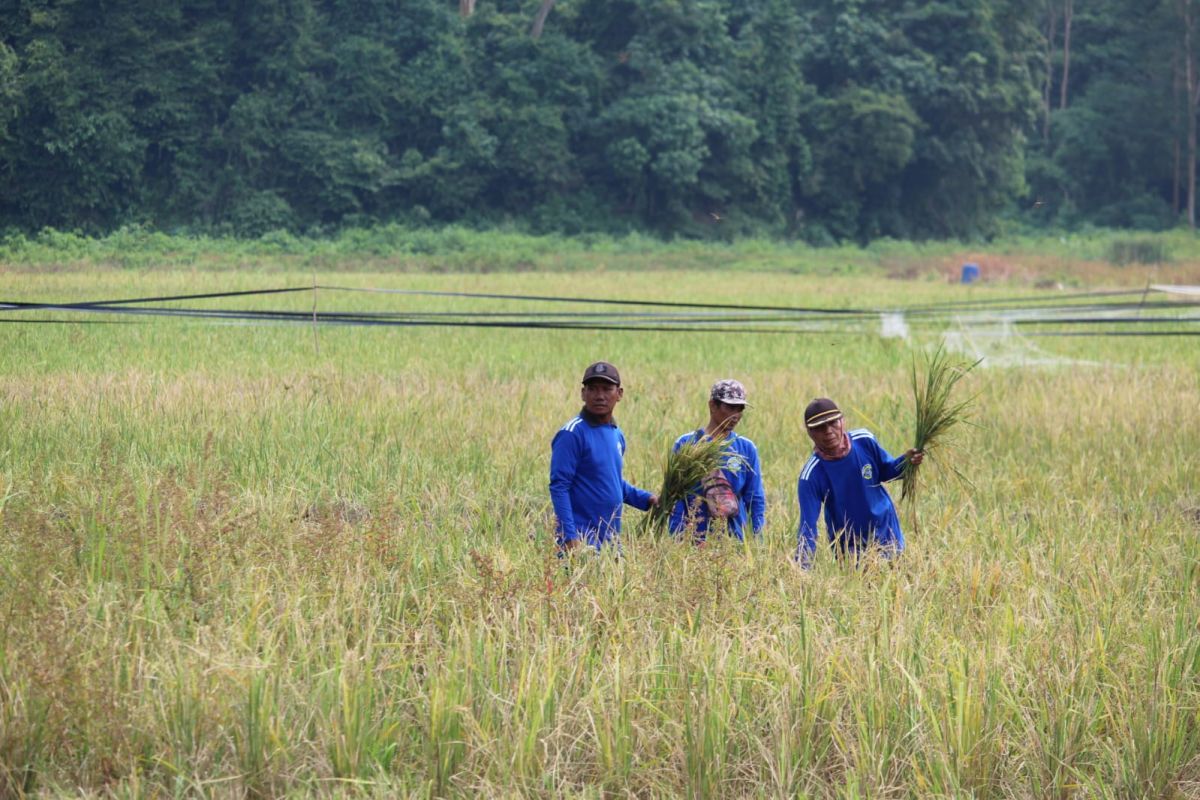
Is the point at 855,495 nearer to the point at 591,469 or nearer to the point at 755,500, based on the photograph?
the point at 755,500

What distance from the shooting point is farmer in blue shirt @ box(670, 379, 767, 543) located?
5.52 m

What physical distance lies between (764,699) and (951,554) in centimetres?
173

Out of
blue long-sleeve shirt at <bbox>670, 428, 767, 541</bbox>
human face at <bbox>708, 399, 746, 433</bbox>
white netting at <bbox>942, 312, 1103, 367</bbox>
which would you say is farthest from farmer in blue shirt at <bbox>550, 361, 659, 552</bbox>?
white netting at <bbox>942, 312, 1103, 367</bbox>

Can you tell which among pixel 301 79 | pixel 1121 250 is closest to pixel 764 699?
pixel 301 79

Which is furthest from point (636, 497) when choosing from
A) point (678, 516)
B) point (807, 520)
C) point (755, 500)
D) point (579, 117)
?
point (579, 117)

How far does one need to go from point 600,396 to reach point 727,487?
24.1 inches

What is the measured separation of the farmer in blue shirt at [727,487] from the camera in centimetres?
552

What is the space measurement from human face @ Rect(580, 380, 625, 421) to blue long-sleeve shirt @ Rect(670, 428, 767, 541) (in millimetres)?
304

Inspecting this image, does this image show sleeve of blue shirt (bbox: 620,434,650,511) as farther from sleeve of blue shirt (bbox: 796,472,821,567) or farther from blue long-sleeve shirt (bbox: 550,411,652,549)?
sleeve of blue shirt (bbox: 796,472,821,567)

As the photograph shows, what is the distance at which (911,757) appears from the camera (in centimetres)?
378

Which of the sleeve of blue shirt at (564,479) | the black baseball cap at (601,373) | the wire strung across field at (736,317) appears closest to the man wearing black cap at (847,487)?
the black baseball cap at (601,373)

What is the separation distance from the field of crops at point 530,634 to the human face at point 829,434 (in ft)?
1.34

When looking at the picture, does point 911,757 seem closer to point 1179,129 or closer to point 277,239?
point 277,239

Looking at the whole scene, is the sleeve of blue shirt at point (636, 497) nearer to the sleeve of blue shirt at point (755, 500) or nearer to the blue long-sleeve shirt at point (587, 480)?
the blue long-sleeve shirt at point (587, 480)
